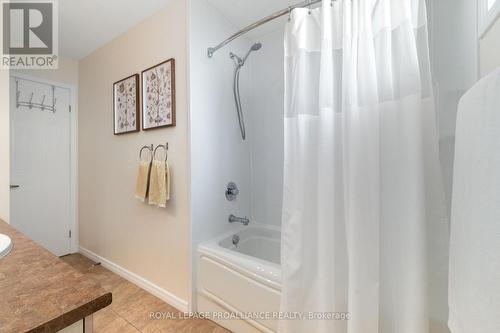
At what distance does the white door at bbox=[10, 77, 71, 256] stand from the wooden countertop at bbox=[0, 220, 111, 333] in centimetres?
228

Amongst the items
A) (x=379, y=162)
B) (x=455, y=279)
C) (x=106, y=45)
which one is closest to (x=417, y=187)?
(x=379, y=162)

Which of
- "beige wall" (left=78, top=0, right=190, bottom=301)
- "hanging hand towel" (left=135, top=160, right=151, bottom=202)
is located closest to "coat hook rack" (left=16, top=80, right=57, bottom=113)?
"beige wall" (left=78, top=0, right=190, bottom=301)

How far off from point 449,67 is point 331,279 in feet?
3.60

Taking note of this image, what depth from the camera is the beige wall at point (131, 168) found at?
5.72ft

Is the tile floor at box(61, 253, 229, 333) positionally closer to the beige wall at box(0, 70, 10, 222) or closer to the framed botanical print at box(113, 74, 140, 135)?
the beige wall at box(0, 70, 10, 222)

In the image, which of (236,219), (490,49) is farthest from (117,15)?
(490,49)

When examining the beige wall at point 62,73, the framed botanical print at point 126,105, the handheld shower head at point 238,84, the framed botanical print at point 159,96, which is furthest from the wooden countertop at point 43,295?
the beige wall at point 62,73

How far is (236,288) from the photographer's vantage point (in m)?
1.44

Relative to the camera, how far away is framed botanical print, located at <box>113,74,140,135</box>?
204 centimetres

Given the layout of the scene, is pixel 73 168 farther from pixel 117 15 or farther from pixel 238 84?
pixel 238 84

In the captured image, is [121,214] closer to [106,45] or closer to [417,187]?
[106,45]

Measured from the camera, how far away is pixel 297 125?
3.68 feet

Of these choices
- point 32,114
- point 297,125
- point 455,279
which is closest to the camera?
point 455,279

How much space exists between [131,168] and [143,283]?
108cm
